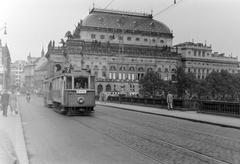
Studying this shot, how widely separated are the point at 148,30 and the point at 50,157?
405 feet

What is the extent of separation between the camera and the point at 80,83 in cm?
2431

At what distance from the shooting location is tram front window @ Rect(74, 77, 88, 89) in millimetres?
24136

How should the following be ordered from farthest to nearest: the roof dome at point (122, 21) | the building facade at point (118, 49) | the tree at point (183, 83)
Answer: the roof dome at point (122, 21), the building facade at point (118, 49), the tree at point (183, 83)

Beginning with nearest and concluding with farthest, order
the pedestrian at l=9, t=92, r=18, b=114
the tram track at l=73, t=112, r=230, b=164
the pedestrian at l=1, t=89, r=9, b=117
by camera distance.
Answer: the tram track at l=73, t=112, r=230, b=164, the pedestrian at l=1, t=89, r=9, b=117, the pedestrian at l=9, t=92, r=18, b=114

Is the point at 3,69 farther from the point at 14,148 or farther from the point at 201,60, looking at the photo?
the point at 201,60

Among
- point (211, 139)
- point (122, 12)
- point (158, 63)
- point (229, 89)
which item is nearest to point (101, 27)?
point (122, 12)

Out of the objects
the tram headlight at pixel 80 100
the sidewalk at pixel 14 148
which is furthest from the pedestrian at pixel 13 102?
the sidewalk at pixel 14 148

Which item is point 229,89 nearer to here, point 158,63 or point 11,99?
point 158,63

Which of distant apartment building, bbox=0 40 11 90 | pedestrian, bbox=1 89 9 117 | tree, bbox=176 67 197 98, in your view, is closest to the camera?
pedestrian, bbox=1 89 9 117

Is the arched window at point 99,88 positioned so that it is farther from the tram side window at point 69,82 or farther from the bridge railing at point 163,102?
the tram side window at point 69,82

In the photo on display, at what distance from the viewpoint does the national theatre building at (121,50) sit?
12000 centimetres

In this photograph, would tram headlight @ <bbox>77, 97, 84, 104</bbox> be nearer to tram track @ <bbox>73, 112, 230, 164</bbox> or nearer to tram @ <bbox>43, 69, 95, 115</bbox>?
tram @ <bbox>43, 69, 95, 115</bbox>

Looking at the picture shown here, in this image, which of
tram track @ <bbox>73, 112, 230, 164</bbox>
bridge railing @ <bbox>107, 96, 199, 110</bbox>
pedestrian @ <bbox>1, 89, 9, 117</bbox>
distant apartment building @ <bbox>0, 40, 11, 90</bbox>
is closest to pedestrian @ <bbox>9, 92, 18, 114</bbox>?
pedestrian @ <bbox>1, 89, 9, 117</bbox>

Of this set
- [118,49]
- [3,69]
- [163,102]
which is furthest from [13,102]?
[118,49]
